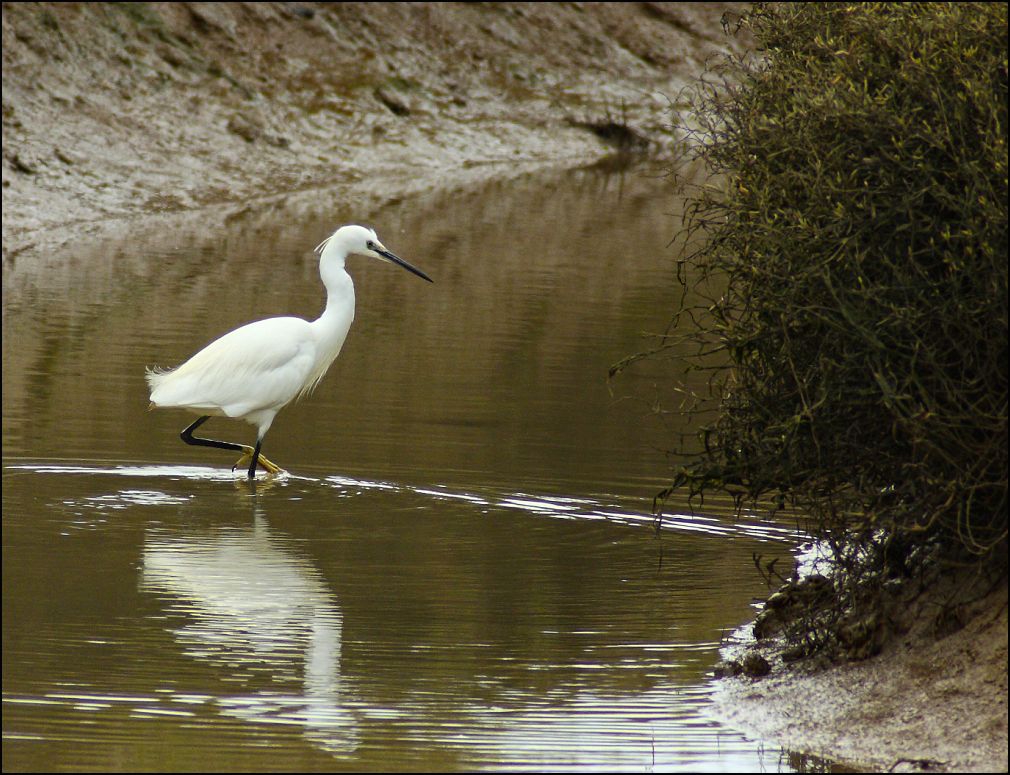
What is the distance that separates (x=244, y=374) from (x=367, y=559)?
2.49 metres

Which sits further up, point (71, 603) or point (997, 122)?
point (997, 122)

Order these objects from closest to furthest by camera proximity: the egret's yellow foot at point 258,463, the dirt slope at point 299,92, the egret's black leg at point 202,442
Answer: the egret's yellow foot at point 258,463, the egret's black leg at point 202,442, the dirt slope at point 299,92

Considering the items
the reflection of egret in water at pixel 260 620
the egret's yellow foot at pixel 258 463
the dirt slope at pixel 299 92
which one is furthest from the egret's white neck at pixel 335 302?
the dirt slope at pixel 299 92

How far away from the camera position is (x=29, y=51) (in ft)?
80.5

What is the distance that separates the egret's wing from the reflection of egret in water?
1432mm

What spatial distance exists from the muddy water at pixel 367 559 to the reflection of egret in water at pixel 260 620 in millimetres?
17

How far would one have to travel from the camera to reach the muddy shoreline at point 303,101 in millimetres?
21922

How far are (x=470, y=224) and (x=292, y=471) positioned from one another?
13334 mm

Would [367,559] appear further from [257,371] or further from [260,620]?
[257,371]

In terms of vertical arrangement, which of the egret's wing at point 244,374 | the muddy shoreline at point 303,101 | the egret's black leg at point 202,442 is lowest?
the egret's black leg at point 202,442

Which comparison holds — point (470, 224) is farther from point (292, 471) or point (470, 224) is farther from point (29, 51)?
point (292, 471)

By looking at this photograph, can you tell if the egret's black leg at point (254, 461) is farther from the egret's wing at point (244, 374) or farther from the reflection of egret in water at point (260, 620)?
the reflection of egret in water at point (260, 620)

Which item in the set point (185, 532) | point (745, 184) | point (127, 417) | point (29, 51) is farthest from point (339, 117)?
point (745, 184)

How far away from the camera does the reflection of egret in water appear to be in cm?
610
